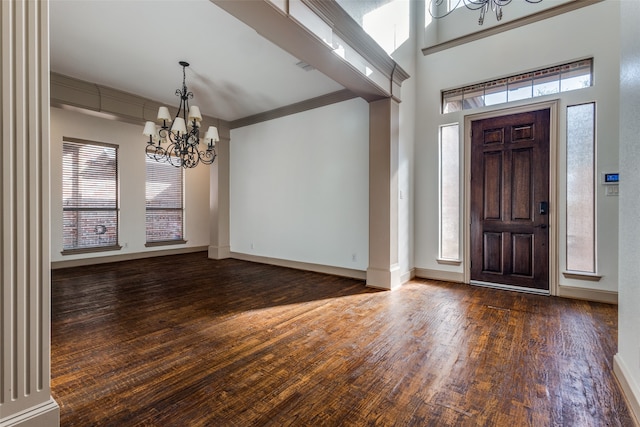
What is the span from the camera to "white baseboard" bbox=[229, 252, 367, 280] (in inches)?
178

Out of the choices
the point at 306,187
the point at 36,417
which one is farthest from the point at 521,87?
the point at 36,417

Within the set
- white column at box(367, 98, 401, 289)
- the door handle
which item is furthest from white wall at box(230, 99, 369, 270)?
the door handle

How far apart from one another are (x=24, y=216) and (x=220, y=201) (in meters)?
5.20

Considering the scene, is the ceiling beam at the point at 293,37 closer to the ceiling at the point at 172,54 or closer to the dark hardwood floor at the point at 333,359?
the ceiling at the point at 172,54

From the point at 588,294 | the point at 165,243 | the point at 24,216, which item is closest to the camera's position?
the point at 24,216

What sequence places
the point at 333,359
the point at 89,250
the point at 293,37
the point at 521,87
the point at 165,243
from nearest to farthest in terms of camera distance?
the point at 333,359
the point at 293,37
the point at 521,87
the point at 89,250
the point at 165,243

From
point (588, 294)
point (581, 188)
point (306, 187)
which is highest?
point (306, 187)

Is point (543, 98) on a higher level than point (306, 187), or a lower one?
higher

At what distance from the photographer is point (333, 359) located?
211cm

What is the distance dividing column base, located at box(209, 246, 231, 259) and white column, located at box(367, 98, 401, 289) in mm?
3513

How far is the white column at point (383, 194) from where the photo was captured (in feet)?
12.8

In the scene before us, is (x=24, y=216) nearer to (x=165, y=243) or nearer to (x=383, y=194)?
(x=383, y=194)

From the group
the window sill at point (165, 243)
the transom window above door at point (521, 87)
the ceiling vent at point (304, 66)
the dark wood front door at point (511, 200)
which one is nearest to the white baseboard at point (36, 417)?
the ceiling vent at point (304, 66)

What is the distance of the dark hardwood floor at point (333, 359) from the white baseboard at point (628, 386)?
0.04m
